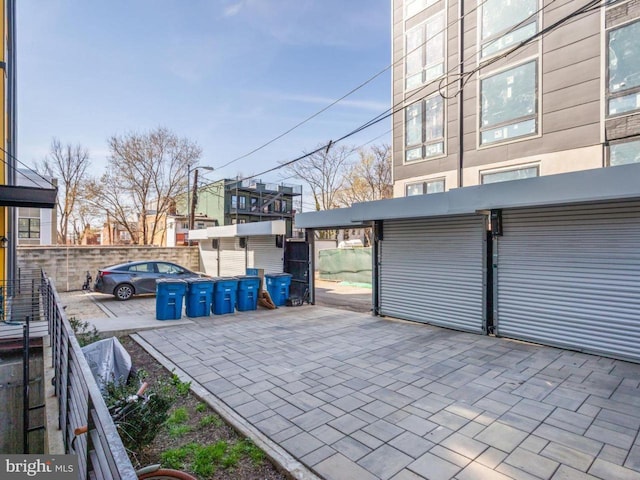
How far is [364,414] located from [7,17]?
496 inches

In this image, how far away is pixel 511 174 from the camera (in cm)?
886

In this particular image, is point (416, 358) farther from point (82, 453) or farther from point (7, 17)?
point (7, 17)

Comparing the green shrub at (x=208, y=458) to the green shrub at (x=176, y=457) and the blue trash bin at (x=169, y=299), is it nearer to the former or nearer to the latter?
the green shrub at (x=176, y=457)

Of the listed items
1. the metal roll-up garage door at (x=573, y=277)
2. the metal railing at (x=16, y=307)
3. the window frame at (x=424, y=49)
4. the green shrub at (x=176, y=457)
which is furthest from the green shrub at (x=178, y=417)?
the window frame at (x=424, y=49)

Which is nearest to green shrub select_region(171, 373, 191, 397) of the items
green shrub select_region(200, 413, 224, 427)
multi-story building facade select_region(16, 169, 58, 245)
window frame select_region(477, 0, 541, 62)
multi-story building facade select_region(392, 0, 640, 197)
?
green shrub select_region(200, 413, 224, 427)

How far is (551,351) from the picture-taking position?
18.1 ft

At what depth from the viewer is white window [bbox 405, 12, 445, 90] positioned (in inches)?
409

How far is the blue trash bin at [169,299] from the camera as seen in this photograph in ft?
26.1

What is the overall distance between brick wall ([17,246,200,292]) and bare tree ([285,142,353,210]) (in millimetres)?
16160

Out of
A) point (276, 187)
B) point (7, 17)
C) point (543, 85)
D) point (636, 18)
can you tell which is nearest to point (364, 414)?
point (543, 85)

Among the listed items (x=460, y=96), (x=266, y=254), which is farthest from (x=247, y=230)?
(x=460, y=96)

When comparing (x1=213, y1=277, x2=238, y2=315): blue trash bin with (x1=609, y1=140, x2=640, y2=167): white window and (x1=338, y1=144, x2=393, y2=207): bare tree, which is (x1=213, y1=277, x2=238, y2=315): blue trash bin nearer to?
(x1=609, y1=140, x2=640, y2=167): white window

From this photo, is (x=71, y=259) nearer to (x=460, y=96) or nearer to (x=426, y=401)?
(x=426, y=401)

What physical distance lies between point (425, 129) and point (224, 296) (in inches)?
306
